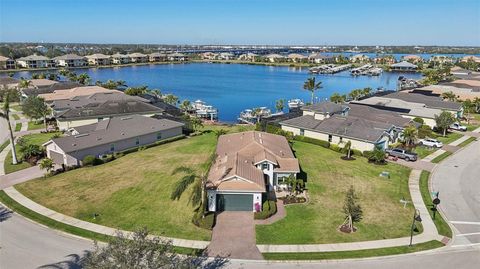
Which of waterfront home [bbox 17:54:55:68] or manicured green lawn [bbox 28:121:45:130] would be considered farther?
waterfront home [bbox 17:54:55:68]

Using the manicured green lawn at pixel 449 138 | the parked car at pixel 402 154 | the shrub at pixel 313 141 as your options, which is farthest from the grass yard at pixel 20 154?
the manicured green lawn at pixel 449 138

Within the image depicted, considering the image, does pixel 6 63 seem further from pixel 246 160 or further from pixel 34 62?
pixel 246 160

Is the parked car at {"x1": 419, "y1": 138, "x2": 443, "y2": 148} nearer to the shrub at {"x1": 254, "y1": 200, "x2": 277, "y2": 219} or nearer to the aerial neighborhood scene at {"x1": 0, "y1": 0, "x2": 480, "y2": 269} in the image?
the aerial neighborhood scene at {"x1": 0, "y1": 0, "x2": 480, "y2": 269}

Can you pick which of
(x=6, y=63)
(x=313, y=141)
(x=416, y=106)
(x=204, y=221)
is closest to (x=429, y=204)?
(x=313, y=141)

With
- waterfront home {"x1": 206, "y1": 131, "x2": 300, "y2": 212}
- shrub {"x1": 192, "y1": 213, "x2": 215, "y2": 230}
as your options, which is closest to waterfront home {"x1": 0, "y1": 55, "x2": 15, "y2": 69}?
waterfront home {"x1": 206, "y1": 131, "x2": 300, "y2": 212}

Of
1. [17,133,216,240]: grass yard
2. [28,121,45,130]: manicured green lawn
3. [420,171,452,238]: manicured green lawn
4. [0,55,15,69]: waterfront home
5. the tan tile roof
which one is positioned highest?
[0,55,15,69]: waterfront home

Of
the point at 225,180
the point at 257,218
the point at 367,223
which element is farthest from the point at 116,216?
the point at 367,223
